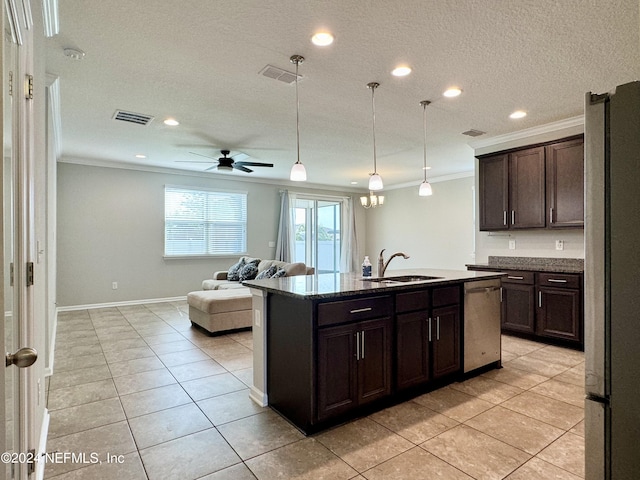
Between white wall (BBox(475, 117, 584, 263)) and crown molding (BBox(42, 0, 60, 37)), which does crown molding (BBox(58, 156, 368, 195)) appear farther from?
white wall (BBox(475, 117, 584, 263))

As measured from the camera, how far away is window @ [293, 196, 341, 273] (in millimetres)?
9188

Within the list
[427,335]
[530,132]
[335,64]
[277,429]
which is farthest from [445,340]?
[530,132]

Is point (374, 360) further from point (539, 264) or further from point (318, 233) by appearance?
point (318, 233)

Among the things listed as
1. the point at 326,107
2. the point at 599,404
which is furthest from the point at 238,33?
the point at 599,404

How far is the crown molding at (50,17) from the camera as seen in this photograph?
7.08ft

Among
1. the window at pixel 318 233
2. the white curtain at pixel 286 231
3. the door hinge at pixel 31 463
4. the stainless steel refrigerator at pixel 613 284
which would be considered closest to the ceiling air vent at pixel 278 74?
the stainless steel refrigerator at pixel 613 284

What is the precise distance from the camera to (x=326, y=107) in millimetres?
3883

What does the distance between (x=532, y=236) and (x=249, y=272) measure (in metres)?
4.26

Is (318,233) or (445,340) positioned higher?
(318,233)

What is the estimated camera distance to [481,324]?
3.33 meters

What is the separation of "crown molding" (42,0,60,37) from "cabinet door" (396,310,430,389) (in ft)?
9.86

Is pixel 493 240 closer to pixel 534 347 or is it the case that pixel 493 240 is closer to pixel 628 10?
pixel 534 347

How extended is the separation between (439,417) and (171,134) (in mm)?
4595

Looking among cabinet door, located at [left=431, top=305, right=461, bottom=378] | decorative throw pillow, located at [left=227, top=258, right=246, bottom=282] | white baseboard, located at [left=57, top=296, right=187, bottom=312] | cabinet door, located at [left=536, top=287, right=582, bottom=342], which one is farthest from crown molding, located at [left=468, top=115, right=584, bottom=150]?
white baseboard, located at [left=57, top=296, right=187, bottom=312]
